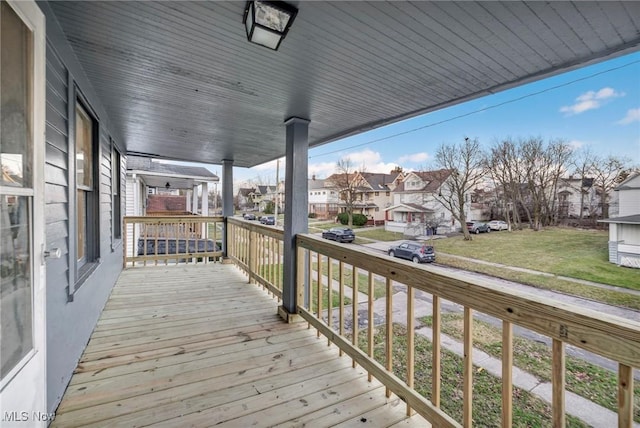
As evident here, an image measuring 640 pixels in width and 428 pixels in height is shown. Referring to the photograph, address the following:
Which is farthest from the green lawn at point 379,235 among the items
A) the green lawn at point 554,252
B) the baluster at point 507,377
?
the baluster at point 507,377

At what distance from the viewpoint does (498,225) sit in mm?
3242

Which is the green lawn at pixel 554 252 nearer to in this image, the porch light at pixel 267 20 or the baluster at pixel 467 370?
the baluster at pixel 467 370

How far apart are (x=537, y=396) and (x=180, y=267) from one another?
18.0 ft

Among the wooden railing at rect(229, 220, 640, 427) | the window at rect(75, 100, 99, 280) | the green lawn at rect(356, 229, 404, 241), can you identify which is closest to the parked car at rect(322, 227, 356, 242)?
the green lawn at rect(356, 229, 404, 241)

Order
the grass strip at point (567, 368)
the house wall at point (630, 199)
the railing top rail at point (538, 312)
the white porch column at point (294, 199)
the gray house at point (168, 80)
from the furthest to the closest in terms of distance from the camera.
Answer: the white porch column at point (294, 199) → the grass strip at point (567, 368) → the house wall at point (630, 199) → the gray house at point (168, 80) → the railing top rail at point (538, 312)

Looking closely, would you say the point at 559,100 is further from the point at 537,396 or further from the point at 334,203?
the point at 334,203

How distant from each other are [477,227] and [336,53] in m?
2.79

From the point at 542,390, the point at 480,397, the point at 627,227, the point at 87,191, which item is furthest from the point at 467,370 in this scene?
the point at 87,191

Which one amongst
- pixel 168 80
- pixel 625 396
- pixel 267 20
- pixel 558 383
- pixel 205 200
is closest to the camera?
pixel 625 396

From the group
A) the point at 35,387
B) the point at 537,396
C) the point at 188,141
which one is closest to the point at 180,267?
the point at 188,141

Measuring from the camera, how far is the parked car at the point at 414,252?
2.62m

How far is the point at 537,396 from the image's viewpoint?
2.42 metres

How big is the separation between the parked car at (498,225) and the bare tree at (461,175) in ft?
0.90

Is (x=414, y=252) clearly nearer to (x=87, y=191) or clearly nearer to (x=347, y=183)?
(x=347, y=183)
